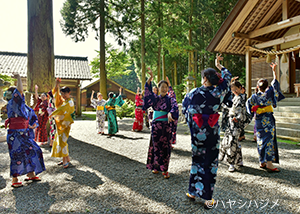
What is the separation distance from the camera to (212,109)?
2855 mm

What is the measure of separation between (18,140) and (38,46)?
A: 4571mm

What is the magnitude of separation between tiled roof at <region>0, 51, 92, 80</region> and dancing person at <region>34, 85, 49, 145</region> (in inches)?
447

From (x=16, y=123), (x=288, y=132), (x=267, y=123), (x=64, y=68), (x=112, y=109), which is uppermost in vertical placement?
(x=64, y=68)

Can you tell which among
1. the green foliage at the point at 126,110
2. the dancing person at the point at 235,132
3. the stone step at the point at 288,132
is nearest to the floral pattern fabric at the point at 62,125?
the dancing person at the point at 235,132

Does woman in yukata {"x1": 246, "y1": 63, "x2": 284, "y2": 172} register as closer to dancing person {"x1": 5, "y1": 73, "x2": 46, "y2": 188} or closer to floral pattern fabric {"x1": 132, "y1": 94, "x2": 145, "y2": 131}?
dancing person {"x1": 5, "y1": 73, "x2": 46, "y2": 188}

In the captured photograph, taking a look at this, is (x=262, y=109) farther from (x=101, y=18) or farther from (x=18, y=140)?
(x=101, y=18)

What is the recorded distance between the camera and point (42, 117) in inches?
266

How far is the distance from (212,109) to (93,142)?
5.48m

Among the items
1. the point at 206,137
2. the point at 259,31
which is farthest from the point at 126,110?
the point at 206,137

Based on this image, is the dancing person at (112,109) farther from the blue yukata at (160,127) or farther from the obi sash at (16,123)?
the obi sash at (16,123)

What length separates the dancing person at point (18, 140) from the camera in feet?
11.2

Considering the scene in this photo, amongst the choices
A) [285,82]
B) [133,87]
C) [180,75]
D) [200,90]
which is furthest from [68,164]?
[133,87]

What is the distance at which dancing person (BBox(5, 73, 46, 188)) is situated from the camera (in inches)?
135

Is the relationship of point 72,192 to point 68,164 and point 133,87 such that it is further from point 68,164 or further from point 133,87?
point 133,87
